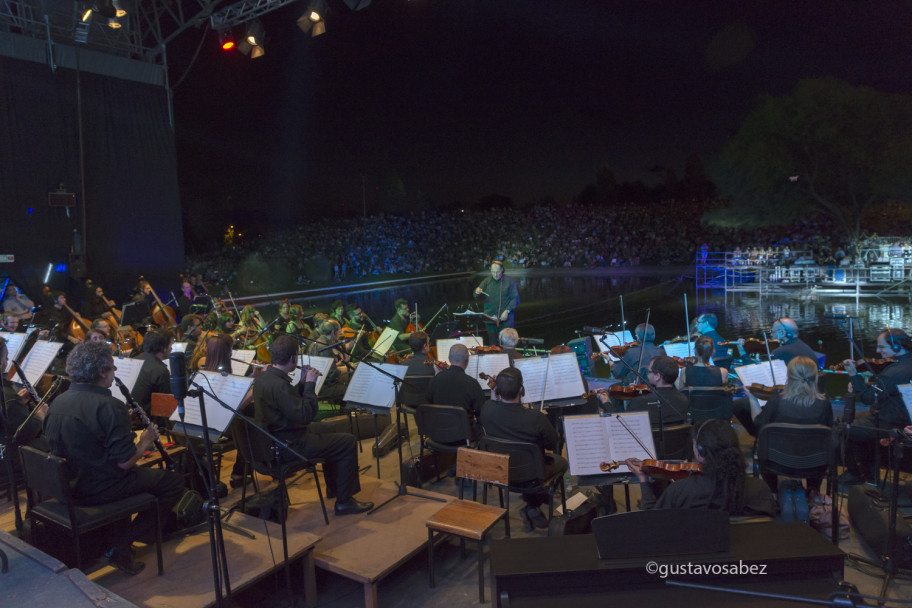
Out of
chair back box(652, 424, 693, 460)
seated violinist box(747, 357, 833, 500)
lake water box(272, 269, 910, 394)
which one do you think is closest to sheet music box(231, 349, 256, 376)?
chair back box(652, 424, 693, 460)

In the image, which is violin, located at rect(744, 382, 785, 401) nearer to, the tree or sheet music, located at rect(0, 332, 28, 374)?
sheet music, located at rect(0, 332, 28, 374)

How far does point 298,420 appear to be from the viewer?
4.28 meters

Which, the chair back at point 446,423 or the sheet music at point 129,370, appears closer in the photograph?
the chair back at point 446,423

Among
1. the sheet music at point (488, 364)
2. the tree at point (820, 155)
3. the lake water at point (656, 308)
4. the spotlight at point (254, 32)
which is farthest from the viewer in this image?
the tree at point (820, 155)

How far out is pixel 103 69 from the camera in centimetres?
1403

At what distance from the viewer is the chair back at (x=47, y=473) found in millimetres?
3367

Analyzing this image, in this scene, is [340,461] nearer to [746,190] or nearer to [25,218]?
[25,218]

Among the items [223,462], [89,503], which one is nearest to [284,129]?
[223,462]

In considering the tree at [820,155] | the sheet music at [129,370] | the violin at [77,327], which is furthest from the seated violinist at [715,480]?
the tree at [820,155]

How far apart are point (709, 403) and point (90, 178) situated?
14.3 meters

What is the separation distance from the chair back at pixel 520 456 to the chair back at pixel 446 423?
0.59 m

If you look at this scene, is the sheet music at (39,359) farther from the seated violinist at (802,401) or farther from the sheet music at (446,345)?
the seated violinist at (802,401)

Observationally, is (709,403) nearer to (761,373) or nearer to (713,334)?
(761,373)

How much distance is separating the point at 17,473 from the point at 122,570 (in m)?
1.81
